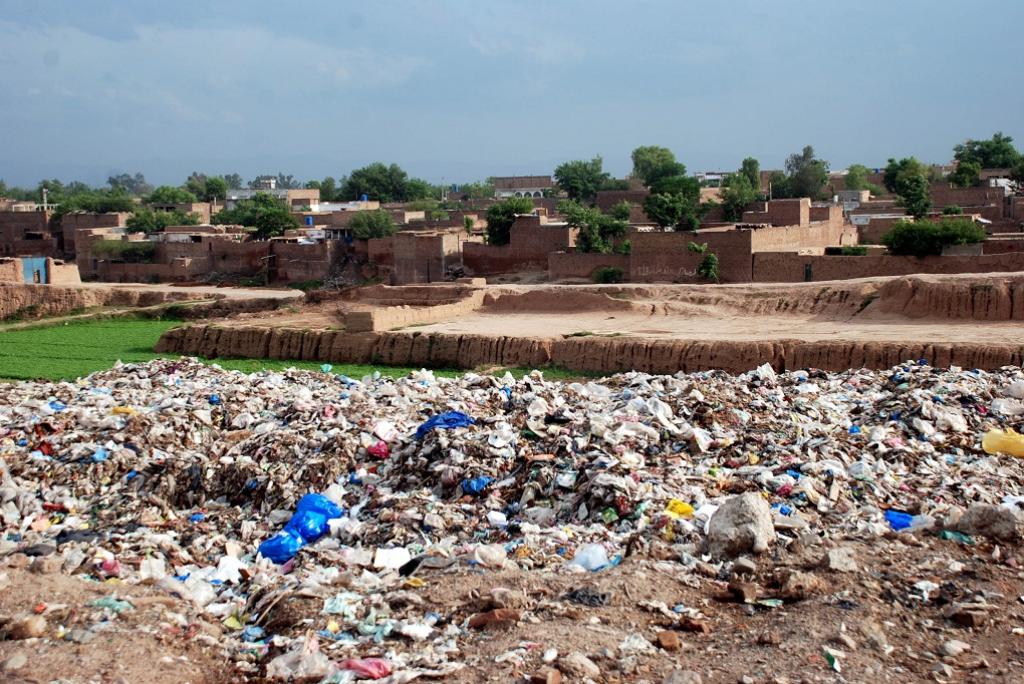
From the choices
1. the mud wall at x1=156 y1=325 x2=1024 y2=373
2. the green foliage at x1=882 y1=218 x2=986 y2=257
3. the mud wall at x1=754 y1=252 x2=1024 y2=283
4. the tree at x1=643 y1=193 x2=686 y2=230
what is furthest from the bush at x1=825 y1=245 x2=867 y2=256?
the mud wall at x1=156 y1=325 x2=1024 y2=373

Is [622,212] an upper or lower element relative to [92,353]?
upper

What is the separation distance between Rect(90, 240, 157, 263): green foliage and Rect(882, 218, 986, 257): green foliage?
2543cm

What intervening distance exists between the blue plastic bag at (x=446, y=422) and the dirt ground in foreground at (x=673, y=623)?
10.0ft

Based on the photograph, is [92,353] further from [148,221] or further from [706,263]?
[148,221]

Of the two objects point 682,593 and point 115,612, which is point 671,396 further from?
point 115,612

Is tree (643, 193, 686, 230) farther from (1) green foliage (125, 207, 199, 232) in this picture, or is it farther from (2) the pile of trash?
(2) the pile of trash

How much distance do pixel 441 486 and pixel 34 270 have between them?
2904 cm

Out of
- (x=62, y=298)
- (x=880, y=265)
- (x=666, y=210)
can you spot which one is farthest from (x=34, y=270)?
(x=880, y=265)

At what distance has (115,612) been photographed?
6922 mm

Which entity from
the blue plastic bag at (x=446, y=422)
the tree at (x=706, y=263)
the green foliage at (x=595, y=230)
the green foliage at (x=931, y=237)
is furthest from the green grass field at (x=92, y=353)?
the green foliage at (x=595, y=230)

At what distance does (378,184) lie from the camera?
70.1m

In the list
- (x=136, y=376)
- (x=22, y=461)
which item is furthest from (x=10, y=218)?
(x=22, y=461)

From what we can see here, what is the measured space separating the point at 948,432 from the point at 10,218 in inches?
1910

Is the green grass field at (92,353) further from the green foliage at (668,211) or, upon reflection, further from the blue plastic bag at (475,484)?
the green foliage at (668,211)
